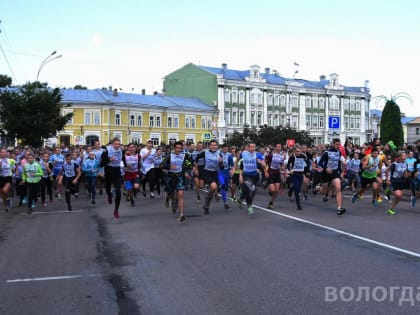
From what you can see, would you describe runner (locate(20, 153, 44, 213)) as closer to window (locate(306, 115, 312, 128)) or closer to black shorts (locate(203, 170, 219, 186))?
black shorts (locate(203, 170, 219, 186))

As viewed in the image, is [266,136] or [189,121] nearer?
[266,136]

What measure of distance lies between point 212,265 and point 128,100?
65.8m

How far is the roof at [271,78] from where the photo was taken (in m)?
81.6

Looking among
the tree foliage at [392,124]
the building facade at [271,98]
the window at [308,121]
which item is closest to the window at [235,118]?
the building facade at [271,98]

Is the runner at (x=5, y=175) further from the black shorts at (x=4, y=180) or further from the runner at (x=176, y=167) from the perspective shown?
the runner at (x=176, y=167)

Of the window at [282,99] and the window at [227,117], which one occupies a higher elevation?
the window at [282,99]

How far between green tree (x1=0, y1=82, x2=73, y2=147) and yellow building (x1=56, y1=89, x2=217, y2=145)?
19329 mm

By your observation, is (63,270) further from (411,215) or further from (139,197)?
(139,197)

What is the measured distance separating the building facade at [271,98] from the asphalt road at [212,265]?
215 ft

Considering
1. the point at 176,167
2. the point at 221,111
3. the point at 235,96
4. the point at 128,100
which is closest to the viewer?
the point at 176,167

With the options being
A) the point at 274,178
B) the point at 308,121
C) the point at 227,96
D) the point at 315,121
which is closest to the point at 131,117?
the point at 227,96

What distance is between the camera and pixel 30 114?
43844 millimetres

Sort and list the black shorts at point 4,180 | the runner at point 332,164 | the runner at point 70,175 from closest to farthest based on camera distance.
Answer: the runner at point 332,164
the black shorts at point 4,180
the runner at point 70,175

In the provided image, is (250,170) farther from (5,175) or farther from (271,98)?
(271,98)
